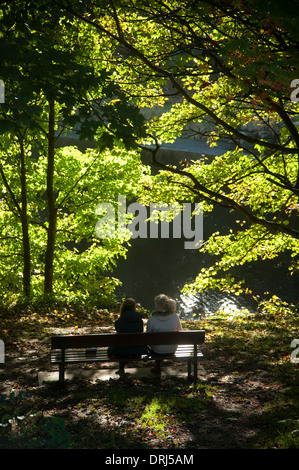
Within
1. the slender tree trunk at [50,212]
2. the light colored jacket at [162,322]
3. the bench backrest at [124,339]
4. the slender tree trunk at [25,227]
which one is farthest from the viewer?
the slender tree trunk at [25,227]

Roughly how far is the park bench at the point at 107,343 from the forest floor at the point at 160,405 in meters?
0.31

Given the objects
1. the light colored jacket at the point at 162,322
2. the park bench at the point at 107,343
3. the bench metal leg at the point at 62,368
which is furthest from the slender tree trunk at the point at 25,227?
the bench metal leg at the point at 62,368

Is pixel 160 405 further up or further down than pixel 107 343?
further down

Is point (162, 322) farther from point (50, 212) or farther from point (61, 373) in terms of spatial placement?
point (50, 212)

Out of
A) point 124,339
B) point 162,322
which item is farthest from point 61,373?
point 162,322

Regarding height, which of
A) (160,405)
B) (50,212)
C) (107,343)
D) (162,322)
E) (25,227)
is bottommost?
(160,405)

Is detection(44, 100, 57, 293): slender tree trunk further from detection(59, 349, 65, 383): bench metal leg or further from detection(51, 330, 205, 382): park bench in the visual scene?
detection(59, 349, 65, 383): bench metal leg

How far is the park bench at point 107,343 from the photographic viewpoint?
19.8 feet

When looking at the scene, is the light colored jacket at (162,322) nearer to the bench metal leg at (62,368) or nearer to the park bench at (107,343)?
the park bench at (107,343)

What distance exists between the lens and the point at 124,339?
6.19 m

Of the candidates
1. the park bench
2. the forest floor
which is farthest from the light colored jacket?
the forest floor

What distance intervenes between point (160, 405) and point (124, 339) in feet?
3.45

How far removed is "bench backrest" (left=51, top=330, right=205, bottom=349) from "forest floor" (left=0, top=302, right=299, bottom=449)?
1.91ft

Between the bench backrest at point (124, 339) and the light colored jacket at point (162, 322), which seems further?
the light colored jacket at point (162, 322)
